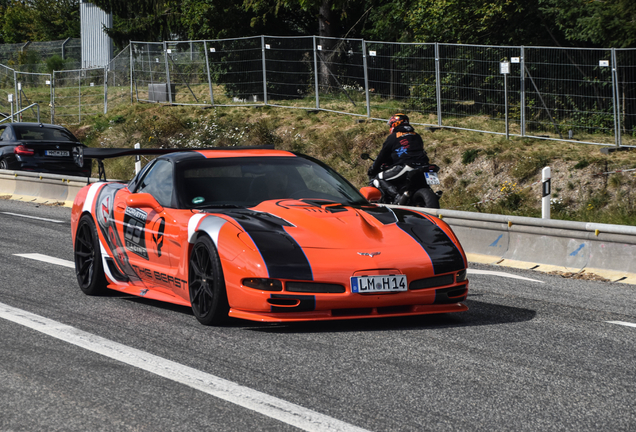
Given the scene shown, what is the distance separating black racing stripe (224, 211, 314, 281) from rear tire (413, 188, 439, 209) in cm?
541

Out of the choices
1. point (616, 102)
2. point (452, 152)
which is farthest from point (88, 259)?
point (452, 152)

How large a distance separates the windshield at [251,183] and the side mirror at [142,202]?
0.22 m

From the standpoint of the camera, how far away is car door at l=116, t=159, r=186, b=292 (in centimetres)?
686

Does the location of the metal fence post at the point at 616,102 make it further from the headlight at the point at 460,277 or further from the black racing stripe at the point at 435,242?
the headlight at the point at 460,277

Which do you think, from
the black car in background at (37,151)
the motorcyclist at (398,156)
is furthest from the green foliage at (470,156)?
the black car in background at (37,151)

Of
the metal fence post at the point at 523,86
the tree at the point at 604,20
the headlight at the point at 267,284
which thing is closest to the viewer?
the headlight at the point at 267,284

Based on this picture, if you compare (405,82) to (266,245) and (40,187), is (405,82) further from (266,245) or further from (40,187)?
(266,245)

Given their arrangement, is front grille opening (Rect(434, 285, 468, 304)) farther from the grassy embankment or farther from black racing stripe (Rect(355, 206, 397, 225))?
the grassy embankment

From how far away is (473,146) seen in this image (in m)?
19.1

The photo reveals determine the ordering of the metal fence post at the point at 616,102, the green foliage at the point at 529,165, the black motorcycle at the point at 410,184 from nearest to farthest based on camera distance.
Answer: the black motorcycle at the point at 410,184 < the metal fence post at the point at 616,102 < the green foliage at the point at 529,165

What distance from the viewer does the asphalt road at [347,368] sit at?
4.11 meters

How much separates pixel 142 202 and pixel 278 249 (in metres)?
→ 1.56

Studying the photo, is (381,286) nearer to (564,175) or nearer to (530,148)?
(564,175)

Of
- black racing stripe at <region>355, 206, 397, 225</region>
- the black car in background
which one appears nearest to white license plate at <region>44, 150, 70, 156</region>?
the black car in background
